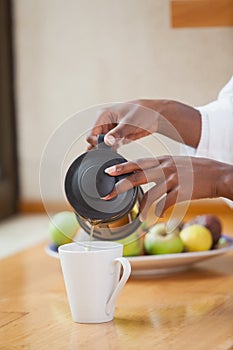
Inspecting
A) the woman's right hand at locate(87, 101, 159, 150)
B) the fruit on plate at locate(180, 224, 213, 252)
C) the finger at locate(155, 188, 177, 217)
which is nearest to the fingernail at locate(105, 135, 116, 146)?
the woman's right hand at locate(87, 101, 159, 150)

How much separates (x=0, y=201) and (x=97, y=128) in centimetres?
129

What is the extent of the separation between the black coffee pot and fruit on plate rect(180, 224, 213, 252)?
0.33 metres

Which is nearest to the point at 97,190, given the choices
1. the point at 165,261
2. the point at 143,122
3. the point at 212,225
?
the point at 143,122

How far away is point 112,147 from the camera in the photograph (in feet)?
4.19

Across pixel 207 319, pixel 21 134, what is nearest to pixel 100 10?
pixel 21 134

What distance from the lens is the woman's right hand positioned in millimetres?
1293

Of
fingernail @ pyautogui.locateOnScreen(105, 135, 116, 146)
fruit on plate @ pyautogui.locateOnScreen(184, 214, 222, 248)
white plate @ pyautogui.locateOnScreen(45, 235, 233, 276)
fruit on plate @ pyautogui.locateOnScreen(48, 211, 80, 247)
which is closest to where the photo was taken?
fingernail @ pyautogui.locateOnScreen(105, 135, 116, 146)

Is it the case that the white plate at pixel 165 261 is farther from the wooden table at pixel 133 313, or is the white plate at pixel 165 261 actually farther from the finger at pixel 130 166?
the finger at pixel 130 166

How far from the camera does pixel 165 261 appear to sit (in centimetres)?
152

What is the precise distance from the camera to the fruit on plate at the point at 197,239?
62.2 inches

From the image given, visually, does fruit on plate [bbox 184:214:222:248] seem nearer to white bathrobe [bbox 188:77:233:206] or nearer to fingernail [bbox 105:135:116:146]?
white bathrobe [bbox 188:77:233:206]

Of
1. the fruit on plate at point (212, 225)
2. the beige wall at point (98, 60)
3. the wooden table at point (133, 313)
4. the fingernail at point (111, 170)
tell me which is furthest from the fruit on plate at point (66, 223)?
the beige wall at point (98, 60)

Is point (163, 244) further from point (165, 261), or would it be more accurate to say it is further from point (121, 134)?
point (121, 134)

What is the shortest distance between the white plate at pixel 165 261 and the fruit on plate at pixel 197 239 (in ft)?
0.07
